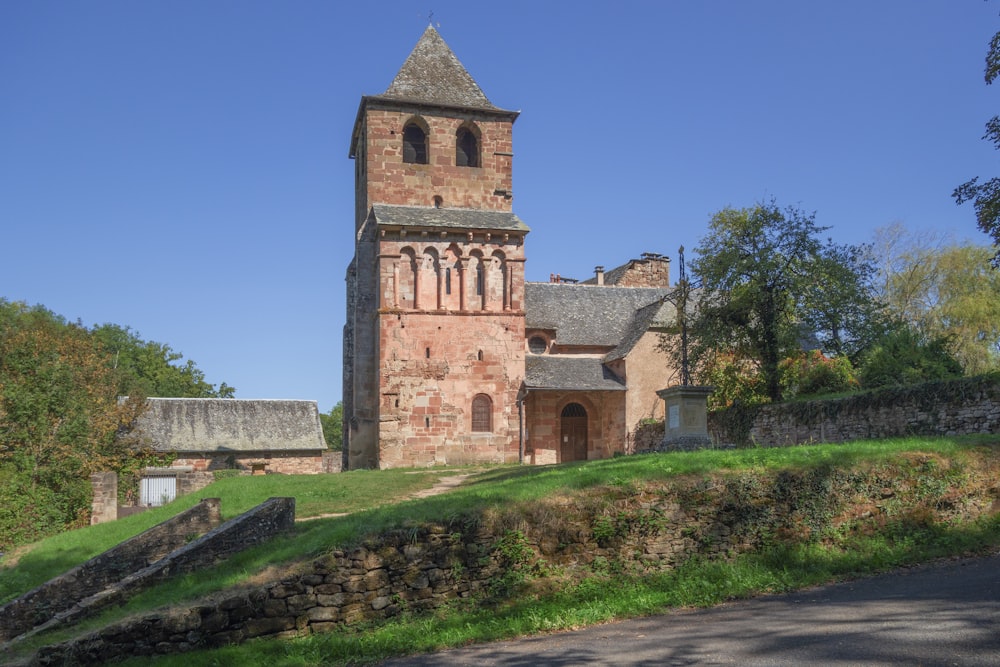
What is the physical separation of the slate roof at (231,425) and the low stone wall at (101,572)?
22.0m

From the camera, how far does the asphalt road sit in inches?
274

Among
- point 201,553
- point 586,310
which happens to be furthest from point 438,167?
point 201,553

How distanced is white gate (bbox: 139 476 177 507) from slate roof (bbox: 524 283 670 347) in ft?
50.7

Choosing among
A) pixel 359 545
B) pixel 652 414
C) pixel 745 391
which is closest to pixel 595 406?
pixel 652 414

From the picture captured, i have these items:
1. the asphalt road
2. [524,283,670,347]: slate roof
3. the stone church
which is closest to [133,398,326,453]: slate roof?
the stone church

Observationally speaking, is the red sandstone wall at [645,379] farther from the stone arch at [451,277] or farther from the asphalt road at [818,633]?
the asphalt road at [818,633]

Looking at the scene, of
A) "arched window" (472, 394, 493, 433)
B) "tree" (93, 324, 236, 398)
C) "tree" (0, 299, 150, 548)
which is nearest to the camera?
"tree" (0, 299, 150, 548)

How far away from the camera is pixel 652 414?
111 feet

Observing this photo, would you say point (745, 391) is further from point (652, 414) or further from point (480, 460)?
point (480, 460)

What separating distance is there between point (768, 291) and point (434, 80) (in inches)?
669

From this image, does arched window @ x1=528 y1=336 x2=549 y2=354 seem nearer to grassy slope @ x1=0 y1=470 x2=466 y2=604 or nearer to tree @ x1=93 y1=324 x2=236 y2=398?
grassy slope @ x1=0 y1=470 x2=466 y2=604

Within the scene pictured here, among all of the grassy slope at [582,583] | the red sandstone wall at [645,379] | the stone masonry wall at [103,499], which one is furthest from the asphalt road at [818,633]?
the red sandstone wall at [645,379]

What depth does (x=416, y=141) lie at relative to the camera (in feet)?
113

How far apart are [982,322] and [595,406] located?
1721cm
